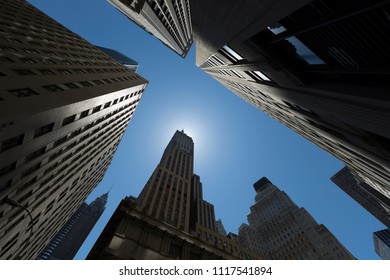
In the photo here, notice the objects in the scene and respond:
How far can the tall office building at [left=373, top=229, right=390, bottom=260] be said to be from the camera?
16750 centimetres

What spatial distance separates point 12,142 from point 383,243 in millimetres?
243193

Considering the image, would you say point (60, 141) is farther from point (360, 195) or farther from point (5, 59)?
point (360, 195)

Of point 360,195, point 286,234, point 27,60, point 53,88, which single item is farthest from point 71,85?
point 360,195

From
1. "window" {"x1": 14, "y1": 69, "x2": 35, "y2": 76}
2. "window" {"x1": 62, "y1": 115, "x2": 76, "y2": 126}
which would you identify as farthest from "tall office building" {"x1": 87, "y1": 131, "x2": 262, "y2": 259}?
"window" {"x1": 14, "y1": 69, "x2": 35, "y2": 76}

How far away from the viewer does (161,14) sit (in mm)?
51656

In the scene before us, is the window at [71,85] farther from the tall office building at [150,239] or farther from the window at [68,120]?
the tall office building at [150,239]

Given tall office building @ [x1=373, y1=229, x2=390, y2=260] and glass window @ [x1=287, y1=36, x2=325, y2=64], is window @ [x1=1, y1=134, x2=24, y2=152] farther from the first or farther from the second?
tall office building @ [x1=373, y1=229, x2=390, y2=260]

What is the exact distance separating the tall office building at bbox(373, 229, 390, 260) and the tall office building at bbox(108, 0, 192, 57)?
21279cm

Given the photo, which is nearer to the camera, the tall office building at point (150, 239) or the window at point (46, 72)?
the tall office building at point (150, 239)

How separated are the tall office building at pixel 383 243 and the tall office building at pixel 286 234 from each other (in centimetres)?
11143

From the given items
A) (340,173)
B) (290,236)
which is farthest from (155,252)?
(340,173)

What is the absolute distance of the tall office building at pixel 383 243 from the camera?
6594 inches

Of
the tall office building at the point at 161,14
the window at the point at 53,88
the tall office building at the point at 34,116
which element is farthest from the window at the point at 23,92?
the tall office building at the point at 161,14
